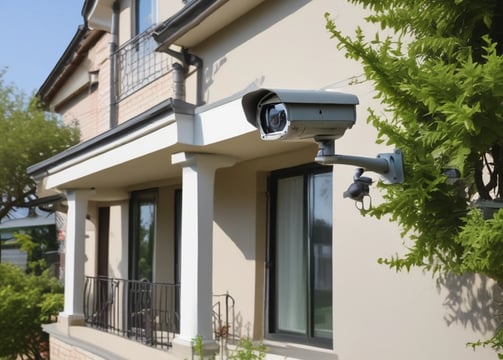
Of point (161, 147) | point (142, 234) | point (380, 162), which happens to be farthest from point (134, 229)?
point (380, 162)

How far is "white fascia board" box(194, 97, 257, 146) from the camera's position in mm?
6500

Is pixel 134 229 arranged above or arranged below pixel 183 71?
below

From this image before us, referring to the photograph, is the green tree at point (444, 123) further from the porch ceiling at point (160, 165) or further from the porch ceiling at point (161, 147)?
the porch ceiling at point (160, 165)

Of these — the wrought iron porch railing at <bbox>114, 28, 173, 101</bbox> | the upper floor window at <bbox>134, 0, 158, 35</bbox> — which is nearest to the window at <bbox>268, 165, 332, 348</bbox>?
the wrought iron porch railing at <bbox>114, 28, 173, 101</bbox>

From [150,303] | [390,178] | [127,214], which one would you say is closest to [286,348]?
[150,303]

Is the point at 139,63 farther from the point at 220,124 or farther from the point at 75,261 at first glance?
the point at 220,124

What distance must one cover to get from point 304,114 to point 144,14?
9.36 meters

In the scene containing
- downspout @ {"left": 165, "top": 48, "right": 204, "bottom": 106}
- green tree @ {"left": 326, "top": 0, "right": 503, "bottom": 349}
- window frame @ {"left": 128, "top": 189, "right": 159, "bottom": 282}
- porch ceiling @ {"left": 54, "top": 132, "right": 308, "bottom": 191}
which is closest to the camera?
green tree @ {"left": 326, "top": 0, "right": 503, "bottom": 349}

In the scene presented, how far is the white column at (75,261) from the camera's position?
11.1 metres

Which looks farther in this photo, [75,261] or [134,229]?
[134,229]

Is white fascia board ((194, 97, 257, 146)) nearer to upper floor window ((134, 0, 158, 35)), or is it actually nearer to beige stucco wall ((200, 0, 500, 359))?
beige stucco wall ((200, 0, 500, 359))

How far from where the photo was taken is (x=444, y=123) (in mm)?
2893

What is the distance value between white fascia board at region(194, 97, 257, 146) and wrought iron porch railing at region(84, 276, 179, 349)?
6.53 ft

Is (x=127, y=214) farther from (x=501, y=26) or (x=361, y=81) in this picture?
(x=501, y=26)
